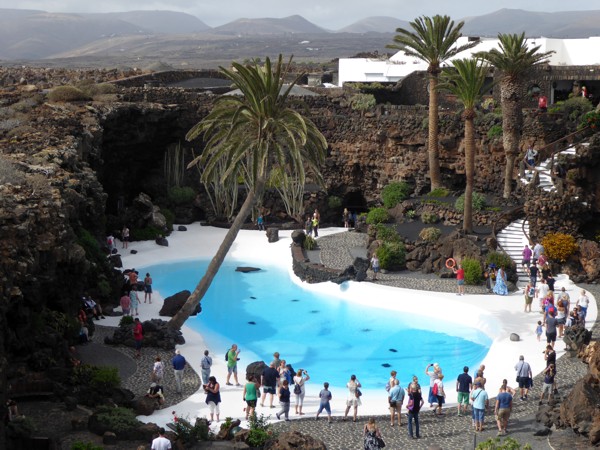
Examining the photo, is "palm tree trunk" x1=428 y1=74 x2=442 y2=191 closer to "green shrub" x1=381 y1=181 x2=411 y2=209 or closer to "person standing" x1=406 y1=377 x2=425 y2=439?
"green shrub" x1=381 y1=181 x2=411 y2=209

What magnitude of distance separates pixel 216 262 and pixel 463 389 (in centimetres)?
937

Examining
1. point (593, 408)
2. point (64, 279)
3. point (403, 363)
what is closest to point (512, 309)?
point (403, 363)

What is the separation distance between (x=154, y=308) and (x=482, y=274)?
1152 centimetres

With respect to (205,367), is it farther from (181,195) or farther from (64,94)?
(181,195)

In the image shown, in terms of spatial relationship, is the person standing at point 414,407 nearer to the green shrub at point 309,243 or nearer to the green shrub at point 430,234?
the green shrub at point 430,234

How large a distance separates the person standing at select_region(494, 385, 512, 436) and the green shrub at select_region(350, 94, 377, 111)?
26850mm

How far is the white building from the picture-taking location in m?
50.3

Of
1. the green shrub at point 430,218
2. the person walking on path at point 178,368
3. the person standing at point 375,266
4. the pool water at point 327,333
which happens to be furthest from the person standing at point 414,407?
the green shrub at point 430,218

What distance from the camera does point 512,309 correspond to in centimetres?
2894

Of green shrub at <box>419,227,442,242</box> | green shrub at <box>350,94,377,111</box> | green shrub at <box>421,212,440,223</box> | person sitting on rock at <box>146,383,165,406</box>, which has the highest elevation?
green shrub at <box>350,94,377,111</box>

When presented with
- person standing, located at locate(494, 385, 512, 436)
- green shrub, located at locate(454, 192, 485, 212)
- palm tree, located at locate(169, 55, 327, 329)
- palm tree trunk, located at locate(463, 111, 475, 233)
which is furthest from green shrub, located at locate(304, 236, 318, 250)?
person standing, located at locate(494, 385, 512, 436)

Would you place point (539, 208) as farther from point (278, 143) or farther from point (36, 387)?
point (36, 387)

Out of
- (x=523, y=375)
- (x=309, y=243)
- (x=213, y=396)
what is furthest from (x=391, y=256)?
(x=213, y=396)

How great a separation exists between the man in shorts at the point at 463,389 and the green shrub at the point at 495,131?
21.4 metres
